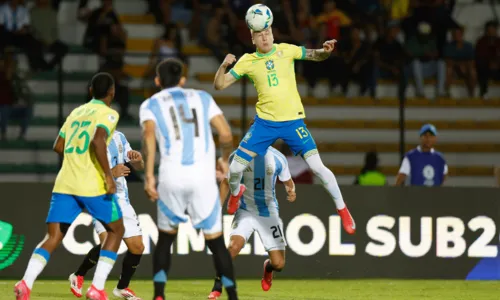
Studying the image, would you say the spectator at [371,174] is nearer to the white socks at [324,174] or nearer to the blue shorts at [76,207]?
the white socks at [324,174]

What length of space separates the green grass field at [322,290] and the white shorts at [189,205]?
2887 millimetres

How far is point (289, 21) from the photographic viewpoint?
20062 millimetres

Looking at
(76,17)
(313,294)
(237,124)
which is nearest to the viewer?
(313,294)

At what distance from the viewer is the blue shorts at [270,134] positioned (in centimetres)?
1199

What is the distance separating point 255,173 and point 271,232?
0.64m

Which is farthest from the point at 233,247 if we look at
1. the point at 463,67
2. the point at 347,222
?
the point at 463,67

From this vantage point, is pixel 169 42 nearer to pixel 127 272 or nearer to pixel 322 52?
pixel 322 52

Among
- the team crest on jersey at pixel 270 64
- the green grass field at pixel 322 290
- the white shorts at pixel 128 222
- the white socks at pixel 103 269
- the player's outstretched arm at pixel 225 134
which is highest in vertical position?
the team crest on jersey at pixel 270 64

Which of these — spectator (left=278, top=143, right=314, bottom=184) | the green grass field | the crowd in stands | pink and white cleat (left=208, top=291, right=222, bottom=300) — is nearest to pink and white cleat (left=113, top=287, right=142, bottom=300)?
the green grass field

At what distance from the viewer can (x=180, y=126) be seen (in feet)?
30.8

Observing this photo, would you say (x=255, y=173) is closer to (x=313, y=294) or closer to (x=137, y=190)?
(x=313, y=294)

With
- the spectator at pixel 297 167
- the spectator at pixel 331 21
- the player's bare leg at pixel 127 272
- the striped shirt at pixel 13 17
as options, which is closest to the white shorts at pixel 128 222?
the player's bare leg at pixel 127 272

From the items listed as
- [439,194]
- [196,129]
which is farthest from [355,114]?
[196,129]

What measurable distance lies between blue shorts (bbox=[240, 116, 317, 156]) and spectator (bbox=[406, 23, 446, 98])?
6.99m
